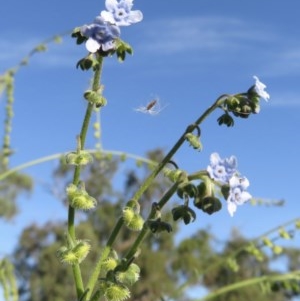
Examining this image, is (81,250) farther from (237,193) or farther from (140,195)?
(237,193)

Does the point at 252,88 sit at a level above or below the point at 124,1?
below

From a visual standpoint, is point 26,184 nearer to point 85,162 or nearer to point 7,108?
point 7,108

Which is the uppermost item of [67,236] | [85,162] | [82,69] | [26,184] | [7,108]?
[26,184]

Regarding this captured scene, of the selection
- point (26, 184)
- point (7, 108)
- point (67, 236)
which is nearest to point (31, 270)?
point (26, 184)

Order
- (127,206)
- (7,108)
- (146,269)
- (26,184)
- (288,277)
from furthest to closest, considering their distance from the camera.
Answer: (26,184) → (146,269) → (7,108) → (288,277) → (127,206)

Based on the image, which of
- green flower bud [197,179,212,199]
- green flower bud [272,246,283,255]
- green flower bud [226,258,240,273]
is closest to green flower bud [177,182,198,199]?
green flower bud [197,179,212,199]
